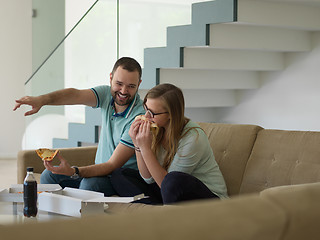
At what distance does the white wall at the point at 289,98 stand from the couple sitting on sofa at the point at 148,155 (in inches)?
96.5

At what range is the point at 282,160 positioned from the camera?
2.66 m

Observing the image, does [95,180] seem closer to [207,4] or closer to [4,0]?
[207,4]

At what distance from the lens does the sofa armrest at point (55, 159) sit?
333cm

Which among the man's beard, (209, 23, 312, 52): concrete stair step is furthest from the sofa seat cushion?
(209, 23, 312, 52): concrete stair step

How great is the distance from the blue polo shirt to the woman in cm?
31

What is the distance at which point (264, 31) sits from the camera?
4699 mm

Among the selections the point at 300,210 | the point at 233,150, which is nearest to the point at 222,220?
the point at 300,210

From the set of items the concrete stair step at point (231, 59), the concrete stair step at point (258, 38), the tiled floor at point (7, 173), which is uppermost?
the concrete stair step at point (258, 38)

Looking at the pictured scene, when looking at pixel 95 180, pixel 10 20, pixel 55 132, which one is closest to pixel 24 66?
pixel 10 20

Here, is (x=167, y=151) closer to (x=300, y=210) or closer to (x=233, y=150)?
(x=233, y=150)

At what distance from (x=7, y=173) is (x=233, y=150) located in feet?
13.4

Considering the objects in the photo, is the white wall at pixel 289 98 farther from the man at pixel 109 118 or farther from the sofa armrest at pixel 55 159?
the man at pixel 109 118

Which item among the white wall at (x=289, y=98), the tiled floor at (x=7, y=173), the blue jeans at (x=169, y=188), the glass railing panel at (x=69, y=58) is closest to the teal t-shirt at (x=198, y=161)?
the blue jeans at (x=169, y=188)

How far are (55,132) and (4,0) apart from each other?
3.19 metres
